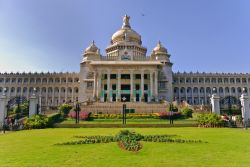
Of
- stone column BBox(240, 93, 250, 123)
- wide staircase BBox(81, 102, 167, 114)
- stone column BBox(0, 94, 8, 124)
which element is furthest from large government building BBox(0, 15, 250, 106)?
stone column BBox(0, 94, 8, 124)

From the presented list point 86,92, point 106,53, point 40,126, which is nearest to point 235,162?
point 40,126

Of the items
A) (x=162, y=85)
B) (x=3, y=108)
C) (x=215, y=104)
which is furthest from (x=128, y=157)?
(x=162, y=85)

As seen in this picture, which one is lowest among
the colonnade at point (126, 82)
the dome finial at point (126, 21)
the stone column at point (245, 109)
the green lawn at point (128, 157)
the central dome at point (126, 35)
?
the green lawn at point (128, 157)

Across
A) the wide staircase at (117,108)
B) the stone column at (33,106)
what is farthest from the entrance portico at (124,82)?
the stone column at (33,106)

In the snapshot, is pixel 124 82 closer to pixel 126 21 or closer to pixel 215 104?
pixel 126 21

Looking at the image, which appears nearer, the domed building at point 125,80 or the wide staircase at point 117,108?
the wide staircase at point 117,108

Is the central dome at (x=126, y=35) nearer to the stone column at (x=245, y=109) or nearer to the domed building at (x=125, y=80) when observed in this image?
the domed building at (x=125, y=80)

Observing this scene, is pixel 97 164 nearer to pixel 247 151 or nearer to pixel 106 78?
pixel 247 151

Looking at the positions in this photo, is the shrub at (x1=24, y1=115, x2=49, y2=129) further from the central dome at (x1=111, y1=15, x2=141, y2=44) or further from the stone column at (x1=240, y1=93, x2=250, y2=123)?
the central dome at (x1=111, y1=15, x2=141, y2=44)

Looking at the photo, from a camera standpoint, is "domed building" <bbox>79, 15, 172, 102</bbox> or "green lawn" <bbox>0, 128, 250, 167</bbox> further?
"domed building" <bbox>79, 15, 172, 102</bbox>

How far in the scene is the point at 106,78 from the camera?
60.0 metres

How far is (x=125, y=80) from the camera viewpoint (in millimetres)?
59656

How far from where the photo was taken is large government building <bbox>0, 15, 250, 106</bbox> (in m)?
58.4

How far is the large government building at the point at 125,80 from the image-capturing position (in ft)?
192
